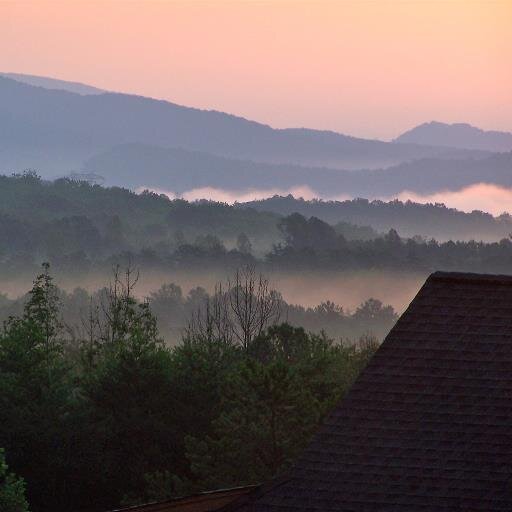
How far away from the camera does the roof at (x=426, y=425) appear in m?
16.6

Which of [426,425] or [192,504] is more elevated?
[426,425]

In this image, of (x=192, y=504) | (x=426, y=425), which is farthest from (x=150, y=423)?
(x=426, y=425)

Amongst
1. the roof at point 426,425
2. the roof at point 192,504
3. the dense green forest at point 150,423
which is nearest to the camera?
the roof at point 426,425

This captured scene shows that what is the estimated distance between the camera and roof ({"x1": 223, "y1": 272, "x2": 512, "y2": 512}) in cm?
1661

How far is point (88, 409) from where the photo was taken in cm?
5381

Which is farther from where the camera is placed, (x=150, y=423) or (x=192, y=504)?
(x=150, y=423)

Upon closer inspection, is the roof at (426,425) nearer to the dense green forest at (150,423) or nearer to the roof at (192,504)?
the roof at (192,504)

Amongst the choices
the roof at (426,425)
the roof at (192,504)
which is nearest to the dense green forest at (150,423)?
the roof at (192,504)

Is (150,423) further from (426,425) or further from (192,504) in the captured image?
(426,425)

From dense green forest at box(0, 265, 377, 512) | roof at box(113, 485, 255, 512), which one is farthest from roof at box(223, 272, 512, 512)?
dense green forest at box(0, 265, 377, 512)

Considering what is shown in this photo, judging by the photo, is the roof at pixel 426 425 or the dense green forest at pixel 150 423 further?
the dense green forest at pixel 150 423

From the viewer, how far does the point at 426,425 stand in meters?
16.9

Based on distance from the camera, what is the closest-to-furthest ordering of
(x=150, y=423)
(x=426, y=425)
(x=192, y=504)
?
(x=426, y=425) < (x=192, y=504) < (x=150, y=423)

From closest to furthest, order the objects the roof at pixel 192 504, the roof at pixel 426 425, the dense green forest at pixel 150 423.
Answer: the roof at pixel 426 425
the roof at pixel 192 504
the dense green forest at pixel 150 423
